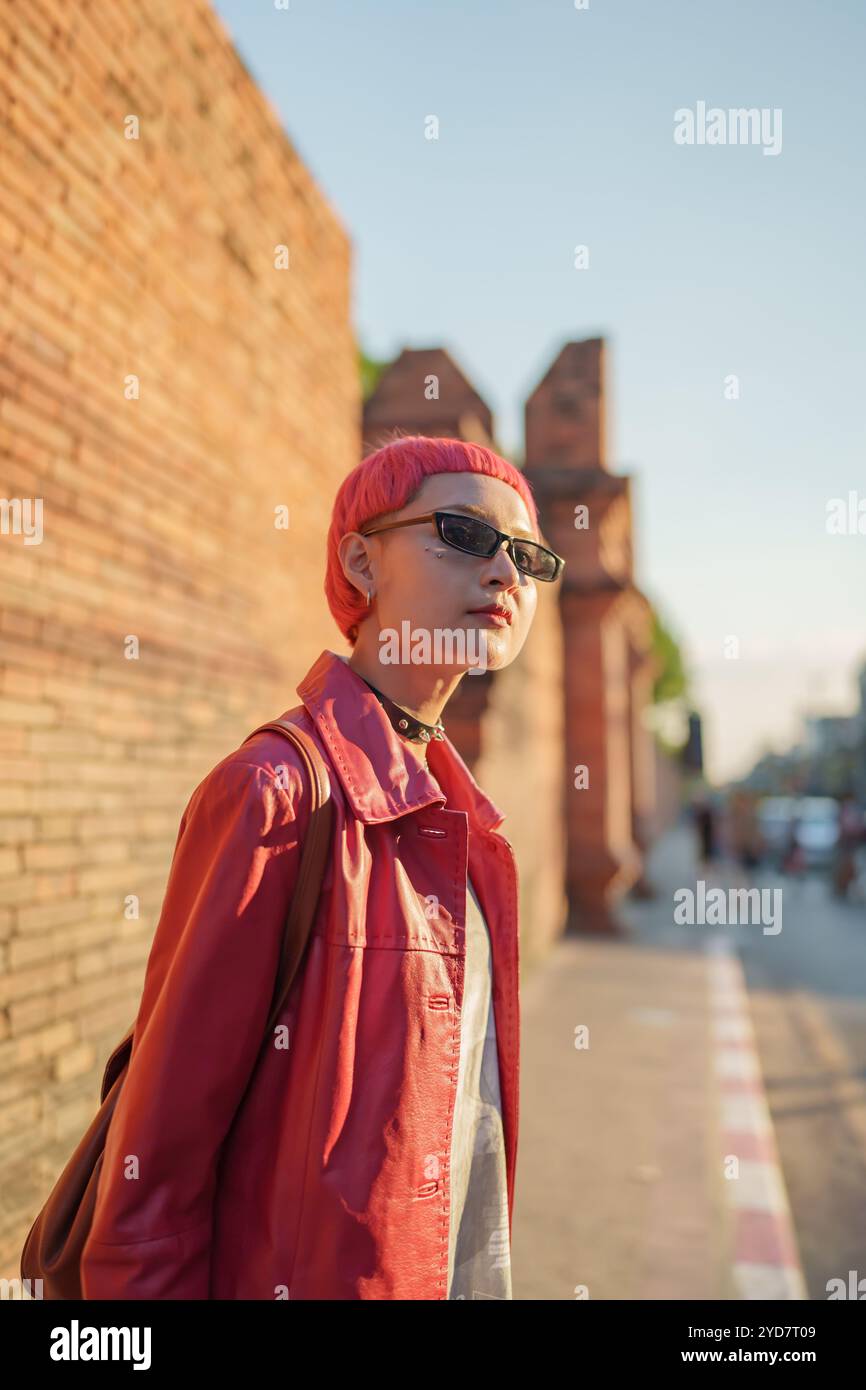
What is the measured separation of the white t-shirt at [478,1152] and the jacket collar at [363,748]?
263 mm

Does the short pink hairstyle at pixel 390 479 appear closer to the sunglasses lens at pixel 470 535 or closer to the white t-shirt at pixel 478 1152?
the sunglasses lens at pixel 470 535

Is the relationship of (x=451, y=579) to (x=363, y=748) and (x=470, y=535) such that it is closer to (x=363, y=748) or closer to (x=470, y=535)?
(x=470, y=535)

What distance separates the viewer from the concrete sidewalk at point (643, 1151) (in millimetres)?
3787

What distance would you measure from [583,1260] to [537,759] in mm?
7135

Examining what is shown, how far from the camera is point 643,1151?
509 centimetres

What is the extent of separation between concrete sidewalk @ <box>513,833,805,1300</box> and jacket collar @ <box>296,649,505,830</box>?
287 centimetres

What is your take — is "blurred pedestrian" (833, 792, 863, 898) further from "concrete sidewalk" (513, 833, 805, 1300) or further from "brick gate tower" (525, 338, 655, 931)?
"concrete sidewalk" (513, 833, 805, 1300)

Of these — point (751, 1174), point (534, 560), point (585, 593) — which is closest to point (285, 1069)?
point (534, 560)

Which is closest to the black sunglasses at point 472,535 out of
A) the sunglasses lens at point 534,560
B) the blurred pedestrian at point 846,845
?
the sunglasses lens at point 534,560

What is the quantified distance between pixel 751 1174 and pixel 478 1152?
12.3ft

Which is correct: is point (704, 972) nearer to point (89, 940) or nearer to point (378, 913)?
point (89, 940)

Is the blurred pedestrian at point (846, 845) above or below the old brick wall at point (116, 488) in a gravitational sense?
below

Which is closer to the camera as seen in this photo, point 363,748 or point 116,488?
point 363,748

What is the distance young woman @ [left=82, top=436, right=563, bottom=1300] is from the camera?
50.9 inches
